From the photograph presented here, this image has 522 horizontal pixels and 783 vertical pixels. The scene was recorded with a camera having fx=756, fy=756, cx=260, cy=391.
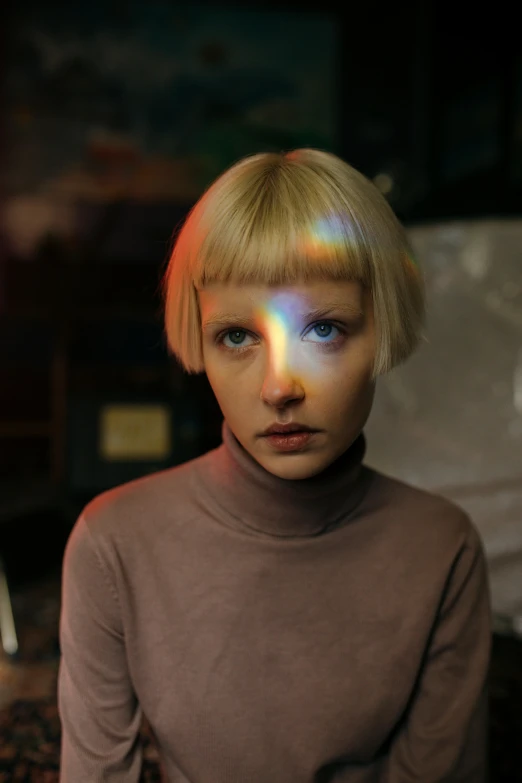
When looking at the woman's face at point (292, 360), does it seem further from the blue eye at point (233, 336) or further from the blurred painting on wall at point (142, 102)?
the blurred painting on wall at point (142, 102)

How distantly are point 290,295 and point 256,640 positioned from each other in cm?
34

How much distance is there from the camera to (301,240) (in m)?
0.62

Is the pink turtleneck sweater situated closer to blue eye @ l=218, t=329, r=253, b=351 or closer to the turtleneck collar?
the turtleneck collar

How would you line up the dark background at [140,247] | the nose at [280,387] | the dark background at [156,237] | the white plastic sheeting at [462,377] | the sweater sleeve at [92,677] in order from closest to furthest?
the nose at [280,387], the sweater sleeve at [92,677], the white plastic sheeting at [462,377], the dark background at [140,247], the dark background at [156,237]

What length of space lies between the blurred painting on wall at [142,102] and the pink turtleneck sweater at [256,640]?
305cm

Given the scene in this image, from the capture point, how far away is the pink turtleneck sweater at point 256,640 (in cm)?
72

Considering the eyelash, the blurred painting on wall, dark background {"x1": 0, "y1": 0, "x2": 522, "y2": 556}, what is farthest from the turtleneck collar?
the blurred painting on wall

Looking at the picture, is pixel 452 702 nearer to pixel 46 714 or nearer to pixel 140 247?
pixel 46 714

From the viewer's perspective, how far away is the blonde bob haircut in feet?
2.05

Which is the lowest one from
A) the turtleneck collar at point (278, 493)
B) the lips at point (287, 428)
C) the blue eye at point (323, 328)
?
the turtleneck collar at point (278, 493)

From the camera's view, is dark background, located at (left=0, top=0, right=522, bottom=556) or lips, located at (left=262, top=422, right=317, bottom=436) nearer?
lips, located at (left=262, top=422, right=317, bottom=436)

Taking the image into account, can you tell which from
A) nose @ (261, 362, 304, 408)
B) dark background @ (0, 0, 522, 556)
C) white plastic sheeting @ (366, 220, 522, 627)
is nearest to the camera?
nose @ (261, 362, 304, 408)

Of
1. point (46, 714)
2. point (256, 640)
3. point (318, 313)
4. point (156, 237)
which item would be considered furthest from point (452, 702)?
point (156, 237)

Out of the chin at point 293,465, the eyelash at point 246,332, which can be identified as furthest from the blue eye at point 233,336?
the chin at point 293,465
